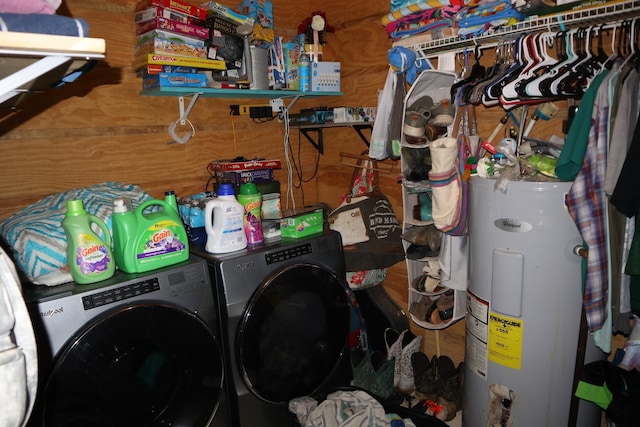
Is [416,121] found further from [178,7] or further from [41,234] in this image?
[41,234]

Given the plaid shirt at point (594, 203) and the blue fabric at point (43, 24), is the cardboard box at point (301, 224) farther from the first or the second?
the blue fabric at point (43, 24)

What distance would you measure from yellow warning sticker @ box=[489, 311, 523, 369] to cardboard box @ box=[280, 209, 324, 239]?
2.65 feet

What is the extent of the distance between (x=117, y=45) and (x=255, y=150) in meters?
0.87

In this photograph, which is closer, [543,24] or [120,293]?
[120,293]

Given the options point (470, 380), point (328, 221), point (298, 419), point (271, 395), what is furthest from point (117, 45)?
point (470, 380)

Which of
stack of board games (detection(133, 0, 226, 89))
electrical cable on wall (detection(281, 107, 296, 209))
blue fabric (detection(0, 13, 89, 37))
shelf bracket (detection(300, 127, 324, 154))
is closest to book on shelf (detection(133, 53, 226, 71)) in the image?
stack of board games (detection(133, 0, 226, 89))

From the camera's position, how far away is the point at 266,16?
2.12m

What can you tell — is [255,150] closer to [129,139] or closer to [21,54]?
[129,139]

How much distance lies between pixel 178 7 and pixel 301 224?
109cm

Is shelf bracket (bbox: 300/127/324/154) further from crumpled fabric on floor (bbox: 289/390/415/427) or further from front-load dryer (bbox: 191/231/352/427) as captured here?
crumpled fabric on floor (bbox: 289/390/415/427)

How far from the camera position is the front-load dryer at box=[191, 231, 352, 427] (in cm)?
152

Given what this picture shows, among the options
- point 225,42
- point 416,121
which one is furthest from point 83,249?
point 416,121

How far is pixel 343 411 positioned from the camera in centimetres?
162

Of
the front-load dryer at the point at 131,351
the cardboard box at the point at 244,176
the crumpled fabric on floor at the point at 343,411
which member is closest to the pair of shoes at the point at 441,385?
the crumpled fabric on floor at the point at 343,411
